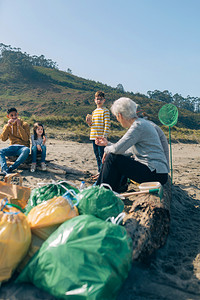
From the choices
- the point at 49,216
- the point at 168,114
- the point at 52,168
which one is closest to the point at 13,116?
the point at 52,168

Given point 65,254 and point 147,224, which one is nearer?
point 65,254

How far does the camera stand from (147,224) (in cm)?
261

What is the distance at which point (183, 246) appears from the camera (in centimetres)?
287

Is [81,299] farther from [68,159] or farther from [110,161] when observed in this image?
[68,159]

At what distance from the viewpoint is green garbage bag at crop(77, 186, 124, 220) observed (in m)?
2.37

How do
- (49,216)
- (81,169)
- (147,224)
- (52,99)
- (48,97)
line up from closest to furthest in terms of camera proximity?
(49,216) < (147,224) < (81,169) < (52,99) < (48,97)

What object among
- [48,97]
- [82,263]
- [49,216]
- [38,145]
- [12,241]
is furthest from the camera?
[48,97]

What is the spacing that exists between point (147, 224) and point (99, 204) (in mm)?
584

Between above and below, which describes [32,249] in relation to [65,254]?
below

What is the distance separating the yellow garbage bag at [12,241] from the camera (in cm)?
174

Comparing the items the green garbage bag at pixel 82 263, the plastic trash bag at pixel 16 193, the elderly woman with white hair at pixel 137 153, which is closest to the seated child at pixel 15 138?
the plastic trash bag at pixel 16 193

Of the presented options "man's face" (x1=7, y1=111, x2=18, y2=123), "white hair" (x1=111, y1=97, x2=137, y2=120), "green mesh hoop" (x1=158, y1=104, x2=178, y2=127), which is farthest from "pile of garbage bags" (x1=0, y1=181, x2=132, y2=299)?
"green mesh hoop" (x1=158, y1=104, x2=178, y2=127)

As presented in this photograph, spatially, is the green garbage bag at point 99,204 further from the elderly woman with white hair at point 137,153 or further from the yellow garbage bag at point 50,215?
the elderly woman with white hair at point 137,153

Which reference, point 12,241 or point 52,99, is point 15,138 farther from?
point 52,99
